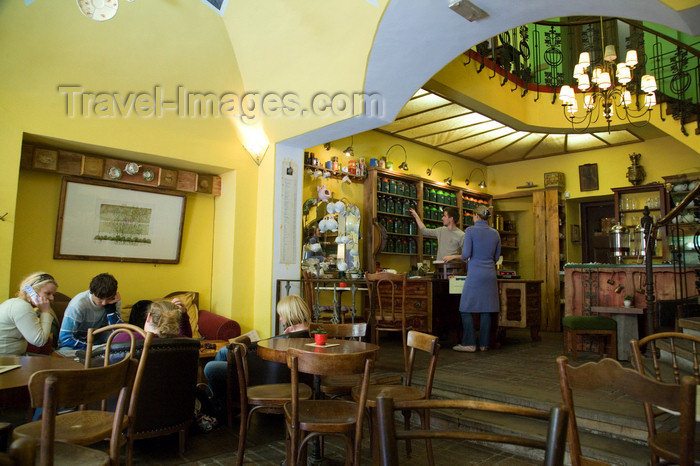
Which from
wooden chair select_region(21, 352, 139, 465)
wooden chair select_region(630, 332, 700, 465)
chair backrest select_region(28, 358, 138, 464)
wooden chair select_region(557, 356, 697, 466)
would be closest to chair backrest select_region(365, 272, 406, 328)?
wooden chair select_region(630, 332, 700, 465)

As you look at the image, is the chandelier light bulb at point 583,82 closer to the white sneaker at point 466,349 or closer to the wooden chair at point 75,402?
the white sneaker at point 466,349

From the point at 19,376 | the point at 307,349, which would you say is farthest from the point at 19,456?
the point at 307,349

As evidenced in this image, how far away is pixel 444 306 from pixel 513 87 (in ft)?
12.9

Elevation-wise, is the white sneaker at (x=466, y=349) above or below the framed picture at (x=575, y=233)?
below

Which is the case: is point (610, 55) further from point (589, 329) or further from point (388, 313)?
point (388, 313)

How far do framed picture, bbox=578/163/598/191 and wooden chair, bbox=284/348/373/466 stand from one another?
27.8 ft

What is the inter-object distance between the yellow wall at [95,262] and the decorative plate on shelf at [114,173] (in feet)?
1.79

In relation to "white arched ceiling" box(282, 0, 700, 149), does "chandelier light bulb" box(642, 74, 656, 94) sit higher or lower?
higher

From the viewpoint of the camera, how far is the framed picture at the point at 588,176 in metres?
9.43

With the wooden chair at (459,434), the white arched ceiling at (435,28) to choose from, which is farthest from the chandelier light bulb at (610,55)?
the wooden chair at (459,434)

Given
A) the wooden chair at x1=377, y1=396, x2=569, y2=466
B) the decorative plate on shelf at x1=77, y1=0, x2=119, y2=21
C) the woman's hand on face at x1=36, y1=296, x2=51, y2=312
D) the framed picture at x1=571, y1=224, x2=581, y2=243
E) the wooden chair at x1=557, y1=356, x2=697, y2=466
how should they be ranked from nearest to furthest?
the wooden chair at x1=377, y1=396, x2=569, y2=466
the wooden chair at x1=557, y1=356, x2=697, y2=466
the woman's hand on face at x1=36, y1=296, x2=51, y2=312
the decorative plate on shelf at x1=77, y1=0, x2=119, y2=21
the framed picture at x1=571, y1=224, x2=581, y2=243

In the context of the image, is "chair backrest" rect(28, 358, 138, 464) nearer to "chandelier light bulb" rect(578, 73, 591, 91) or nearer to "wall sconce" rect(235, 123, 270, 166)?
"wall sconce" rect(235, 123, 270, 166)

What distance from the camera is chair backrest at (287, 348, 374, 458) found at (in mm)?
2510

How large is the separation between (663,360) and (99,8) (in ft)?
21.6
